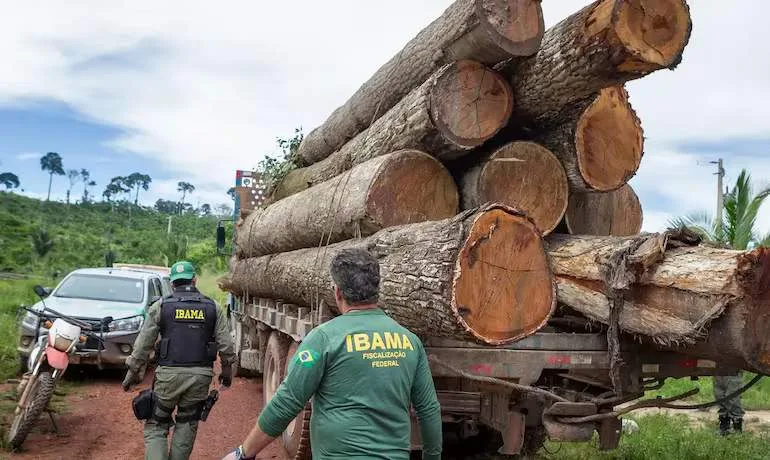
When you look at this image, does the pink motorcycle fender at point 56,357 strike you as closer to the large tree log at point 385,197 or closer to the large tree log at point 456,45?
the large tree log at point 385,197

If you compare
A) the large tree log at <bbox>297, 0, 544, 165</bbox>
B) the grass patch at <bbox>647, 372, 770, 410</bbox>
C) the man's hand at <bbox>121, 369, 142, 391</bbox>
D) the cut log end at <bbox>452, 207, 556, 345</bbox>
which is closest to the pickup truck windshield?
the large tree log at <bbox>297, 0, 544, 165</bbox>

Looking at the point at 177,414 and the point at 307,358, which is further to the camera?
the point at 177,414

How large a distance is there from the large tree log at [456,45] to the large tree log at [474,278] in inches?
65.8

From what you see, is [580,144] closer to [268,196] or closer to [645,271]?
[645,271]

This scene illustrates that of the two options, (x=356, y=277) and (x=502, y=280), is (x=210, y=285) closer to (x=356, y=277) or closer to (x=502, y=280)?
(x=502, y=280)

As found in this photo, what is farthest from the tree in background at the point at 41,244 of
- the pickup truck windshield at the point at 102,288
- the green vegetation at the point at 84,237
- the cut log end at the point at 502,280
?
the cut log end at the point at 502,280

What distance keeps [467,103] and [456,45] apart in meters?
0.47

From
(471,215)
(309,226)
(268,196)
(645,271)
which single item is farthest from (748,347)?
(268,196)

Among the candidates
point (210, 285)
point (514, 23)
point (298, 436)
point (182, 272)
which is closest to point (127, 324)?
point (298, 436)

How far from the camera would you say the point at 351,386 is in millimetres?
2889

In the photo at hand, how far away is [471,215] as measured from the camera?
12.2 ft

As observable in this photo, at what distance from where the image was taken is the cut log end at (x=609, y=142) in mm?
5723

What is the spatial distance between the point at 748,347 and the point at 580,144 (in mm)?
2225

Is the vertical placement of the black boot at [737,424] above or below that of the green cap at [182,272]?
below
